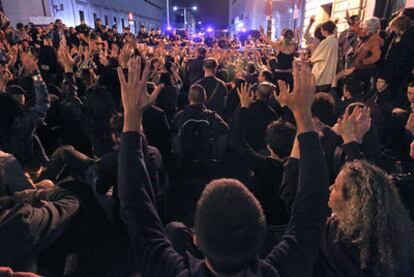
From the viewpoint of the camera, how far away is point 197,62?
778 cm

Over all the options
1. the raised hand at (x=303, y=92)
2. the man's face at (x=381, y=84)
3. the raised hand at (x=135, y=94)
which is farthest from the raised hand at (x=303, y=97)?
the man's face at (x=381, y=84)

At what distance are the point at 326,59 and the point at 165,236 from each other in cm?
598

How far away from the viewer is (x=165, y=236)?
1.38 m

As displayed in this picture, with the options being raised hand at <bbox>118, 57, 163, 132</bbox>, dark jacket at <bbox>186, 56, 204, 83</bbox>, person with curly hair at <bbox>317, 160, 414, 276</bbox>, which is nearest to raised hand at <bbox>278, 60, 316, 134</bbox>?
person with curly hair at <bbox>317, 160, 414, 276</bbox>

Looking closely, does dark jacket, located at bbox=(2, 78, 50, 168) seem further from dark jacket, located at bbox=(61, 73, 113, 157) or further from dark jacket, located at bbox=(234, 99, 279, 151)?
dark jacket, located at bbox=(234, 99, 279, 151)

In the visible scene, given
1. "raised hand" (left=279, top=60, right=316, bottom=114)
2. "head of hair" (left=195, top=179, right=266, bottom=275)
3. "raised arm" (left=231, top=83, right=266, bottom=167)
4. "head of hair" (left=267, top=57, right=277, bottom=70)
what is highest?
"raised hand" (left=279, top=60, right=316, bottom=114)

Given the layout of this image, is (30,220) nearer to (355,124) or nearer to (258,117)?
(355,124)

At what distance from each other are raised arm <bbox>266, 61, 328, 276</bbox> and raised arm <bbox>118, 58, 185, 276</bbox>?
1.42 feet

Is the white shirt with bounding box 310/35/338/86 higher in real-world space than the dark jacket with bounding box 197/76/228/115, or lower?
higher

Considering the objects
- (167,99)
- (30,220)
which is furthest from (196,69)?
(30,220)

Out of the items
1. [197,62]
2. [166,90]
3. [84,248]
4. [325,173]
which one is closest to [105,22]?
[197,62]

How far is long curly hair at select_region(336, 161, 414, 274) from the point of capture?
5.37 feet

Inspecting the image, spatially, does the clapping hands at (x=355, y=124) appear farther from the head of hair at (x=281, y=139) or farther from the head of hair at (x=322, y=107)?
the head of hair at (x=322, y=107)

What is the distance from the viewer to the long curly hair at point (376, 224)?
164 centimetres
